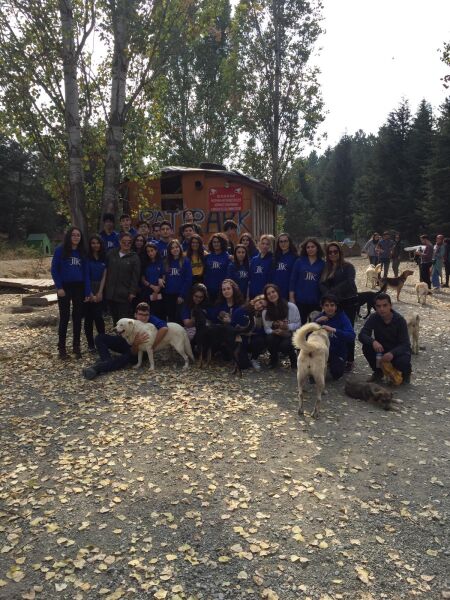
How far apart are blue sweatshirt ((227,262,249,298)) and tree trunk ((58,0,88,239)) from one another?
179 inches

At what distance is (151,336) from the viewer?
6.95m

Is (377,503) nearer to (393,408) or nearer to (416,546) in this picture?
(416,546)

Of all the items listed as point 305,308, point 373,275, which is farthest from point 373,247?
point 305,308

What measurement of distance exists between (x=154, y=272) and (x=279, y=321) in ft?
7.72

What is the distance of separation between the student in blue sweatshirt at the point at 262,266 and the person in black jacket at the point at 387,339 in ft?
6.09

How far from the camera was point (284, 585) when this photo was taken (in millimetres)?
2871

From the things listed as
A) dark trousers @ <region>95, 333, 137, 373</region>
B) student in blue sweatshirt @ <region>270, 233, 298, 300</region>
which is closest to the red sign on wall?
student in blue sweatshirt @ <region>270, 233, 298, 300</region>

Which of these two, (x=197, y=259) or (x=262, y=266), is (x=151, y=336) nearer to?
(x=197, y=259)

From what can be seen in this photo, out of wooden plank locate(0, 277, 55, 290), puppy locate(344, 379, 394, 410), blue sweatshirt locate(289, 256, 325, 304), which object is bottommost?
puppy locate(344, 379, 394, 410)

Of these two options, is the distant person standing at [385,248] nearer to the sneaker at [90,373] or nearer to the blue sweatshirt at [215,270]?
the blue sweatshirt at [215,270]

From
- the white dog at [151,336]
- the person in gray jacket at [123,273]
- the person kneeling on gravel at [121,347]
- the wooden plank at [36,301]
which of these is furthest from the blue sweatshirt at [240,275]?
the wooden plank at [36,301]

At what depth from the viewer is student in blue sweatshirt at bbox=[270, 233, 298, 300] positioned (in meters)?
7.33

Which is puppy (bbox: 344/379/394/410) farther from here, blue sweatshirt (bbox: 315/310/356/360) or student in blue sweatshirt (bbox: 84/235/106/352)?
student in blue sweatshirt (bbox: 84/235/106/352)

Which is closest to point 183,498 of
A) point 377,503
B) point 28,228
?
point 377,503
